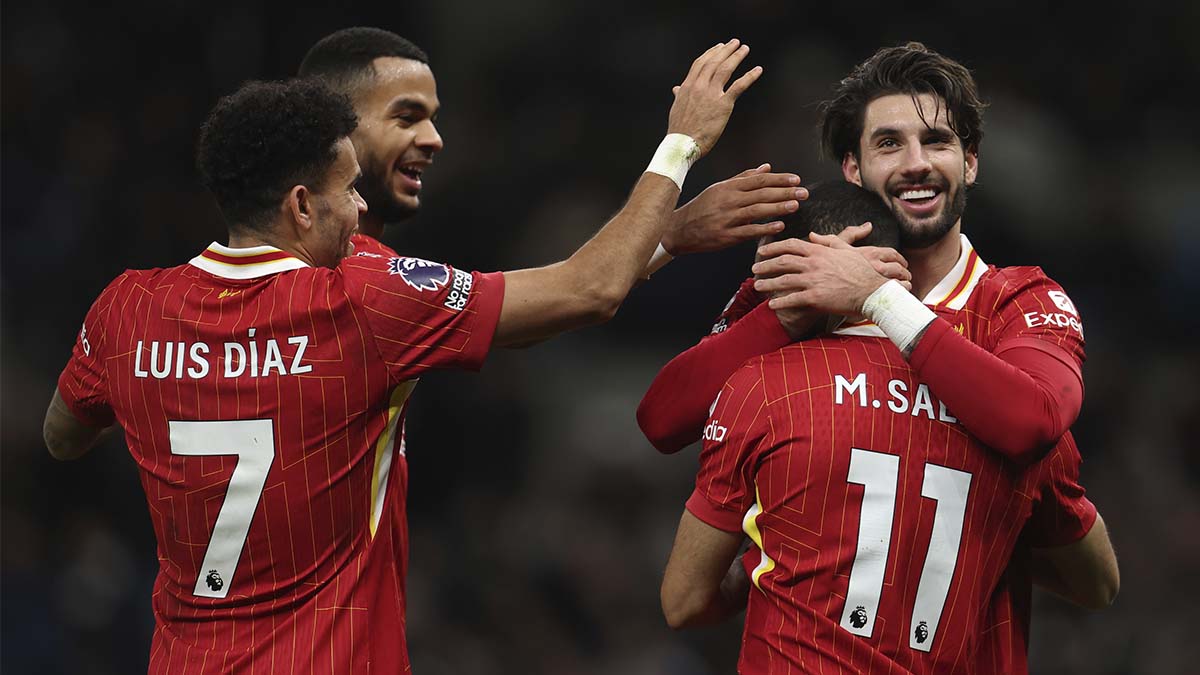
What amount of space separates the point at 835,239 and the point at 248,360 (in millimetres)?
1400

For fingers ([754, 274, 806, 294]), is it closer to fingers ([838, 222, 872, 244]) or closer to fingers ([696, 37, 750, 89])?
fingers ([838, 222, 872, 244])

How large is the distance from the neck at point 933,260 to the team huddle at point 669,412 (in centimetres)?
7

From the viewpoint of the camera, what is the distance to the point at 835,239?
3248 millimetres

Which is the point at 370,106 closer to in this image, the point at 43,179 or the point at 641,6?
the point at 641,6

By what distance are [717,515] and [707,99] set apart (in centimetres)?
110

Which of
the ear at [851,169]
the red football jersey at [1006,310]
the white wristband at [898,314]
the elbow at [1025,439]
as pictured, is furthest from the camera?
the ear at [851,169]

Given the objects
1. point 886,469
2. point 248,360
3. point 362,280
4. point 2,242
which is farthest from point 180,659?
point 2,242

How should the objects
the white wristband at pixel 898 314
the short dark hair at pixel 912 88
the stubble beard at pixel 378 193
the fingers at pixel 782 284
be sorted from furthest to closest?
the stubble beard at pixel 378 193 → the short dark hair at pixel 912 88 → the fingers at pixel 782 284 → the white wristband at pixel 898 314

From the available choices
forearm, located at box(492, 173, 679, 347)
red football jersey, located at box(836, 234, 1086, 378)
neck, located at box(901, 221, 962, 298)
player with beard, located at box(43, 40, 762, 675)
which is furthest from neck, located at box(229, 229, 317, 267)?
neck, located at box(901, 221, 962, 298)

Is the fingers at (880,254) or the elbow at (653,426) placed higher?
the fingers at (880,254)

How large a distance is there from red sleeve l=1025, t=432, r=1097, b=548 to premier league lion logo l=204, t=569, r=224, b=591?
1.96 metres

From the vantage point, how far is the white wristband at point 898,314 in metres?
3.06

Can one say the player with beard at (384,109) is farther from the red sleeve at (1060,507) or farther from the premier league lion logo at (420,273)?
the red sleeve at (1060,507)

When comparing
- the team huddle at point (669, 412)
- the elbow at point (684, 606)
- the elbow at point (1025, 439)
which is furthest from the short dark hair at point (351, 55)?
the elbow at point (1025, 439)
